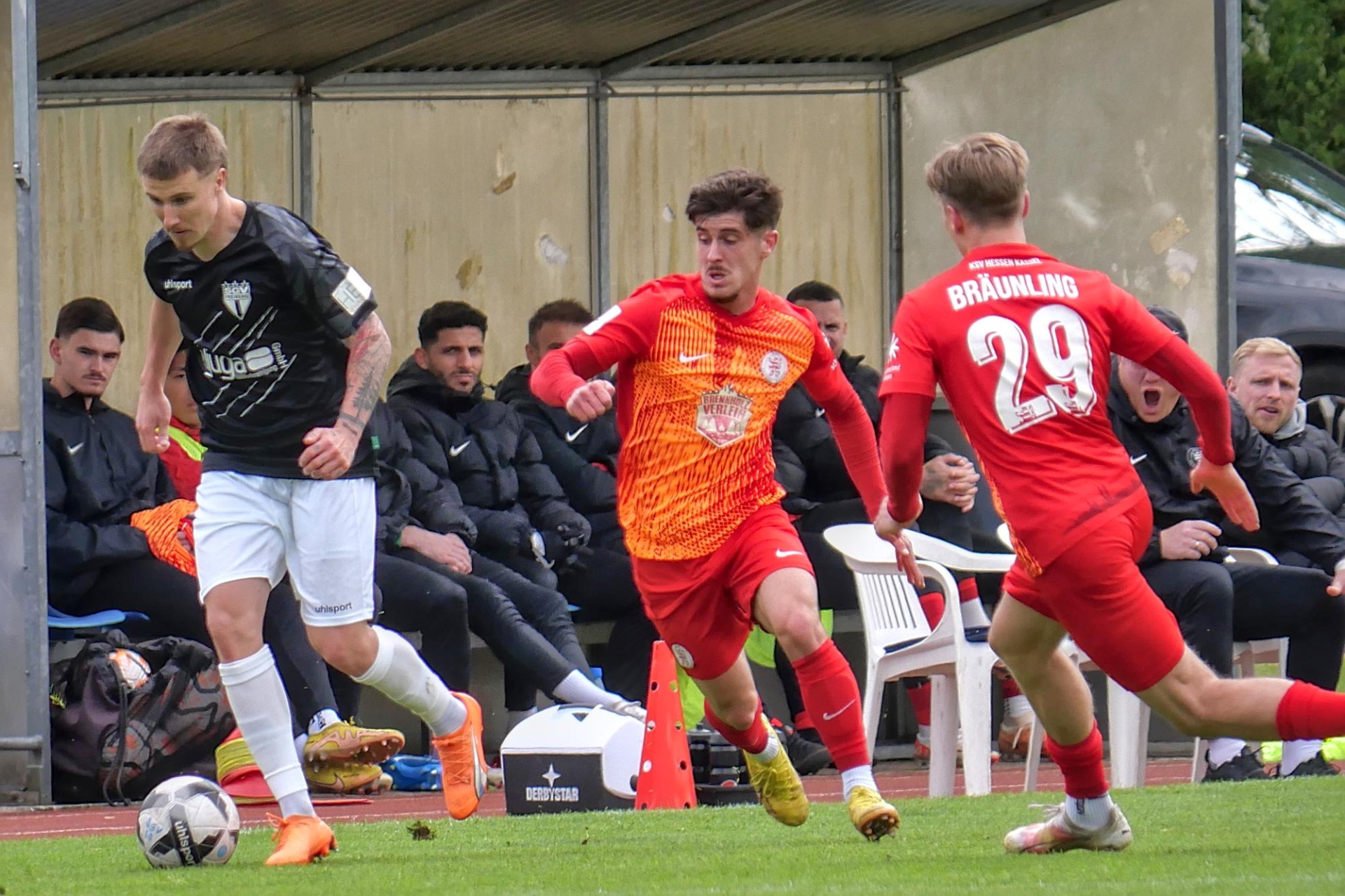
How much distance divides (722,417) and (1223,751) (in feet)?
9.45

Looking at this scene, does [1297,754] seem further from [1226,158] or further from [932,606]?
[1226,158]

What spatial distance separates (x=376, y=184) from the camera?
11.2 meters

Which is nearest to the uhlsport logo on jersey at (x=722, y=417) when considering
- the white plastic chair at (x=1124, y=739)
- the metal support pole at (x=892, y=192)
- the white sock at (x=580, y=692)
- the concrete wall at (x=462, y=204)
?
the white plastic chair at (x=1124, y=739)

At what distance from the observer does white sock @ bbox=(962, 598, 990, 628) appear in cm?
829

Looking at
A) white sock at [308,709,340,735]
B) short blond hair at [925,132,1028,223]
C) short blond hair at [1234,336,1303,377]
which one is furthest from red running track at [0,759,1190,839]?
short blond hair at [925,132,1028,223]

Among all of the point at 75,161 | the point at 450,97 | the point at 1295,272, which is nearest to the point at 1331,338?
the point at 1295,272

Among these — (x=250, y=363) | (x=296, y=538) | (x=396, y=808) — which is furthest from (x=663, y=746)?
(x=250, y=363)

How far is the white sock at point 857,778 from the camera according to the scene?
233 inches

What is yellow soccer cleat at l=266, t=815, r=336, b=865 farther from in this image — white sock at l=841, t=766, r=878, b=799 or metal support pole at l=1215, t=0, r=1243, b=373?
metal support pole at l=1215, t=0, r=1243, b=373

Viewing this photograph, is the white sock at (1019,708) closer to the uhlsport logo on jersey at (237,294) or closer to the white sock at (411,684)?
the white sock at (411,684)

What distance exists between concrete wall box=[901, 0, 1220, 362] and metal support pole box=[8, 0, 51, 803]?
498 cm

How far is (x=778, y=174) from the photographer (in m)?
11.7

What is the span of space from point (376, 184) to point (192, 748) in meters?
3.84

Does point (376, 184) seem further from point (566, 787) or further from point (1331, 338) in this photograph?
point (1331, 338)
